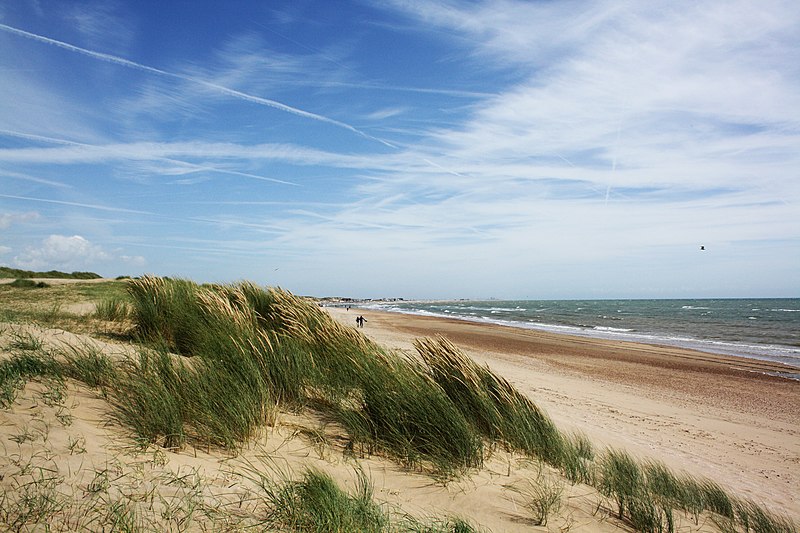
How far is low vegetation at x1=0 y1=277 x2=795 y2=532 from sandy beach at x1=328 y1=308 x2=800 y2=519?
1.87 metres

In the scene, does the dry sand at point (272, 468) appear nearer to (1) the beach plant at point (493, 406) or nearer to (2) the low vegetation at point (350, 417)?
(2) the low vegetation at point (350, 417)

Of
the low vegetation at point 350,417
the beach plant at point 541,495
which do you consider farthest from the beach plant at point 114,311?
the beach plant at point 541,495

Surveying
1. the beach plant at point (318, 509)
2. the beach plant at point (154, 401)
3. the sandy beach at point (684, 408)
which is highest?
the beach plant at point (154, 401)

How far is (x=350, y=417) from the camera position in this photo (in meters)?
4.82

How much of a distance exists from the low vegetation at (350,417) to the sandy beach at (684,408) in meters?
1.87

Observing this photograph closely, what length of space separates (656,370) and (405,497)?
17.2 metres

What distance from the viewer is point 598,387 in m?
13.4

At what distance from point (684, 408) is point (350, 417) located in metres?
A: 10.2

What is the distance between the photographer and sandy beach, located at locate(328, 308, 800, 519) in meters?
7.19

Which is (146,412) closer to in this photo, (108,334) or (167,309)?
(167,309)

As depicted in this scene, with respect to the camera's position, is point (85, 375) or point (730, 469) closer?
A: point (85, 375)

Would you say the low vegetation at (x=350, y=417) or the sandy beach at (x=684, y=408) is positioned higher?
the low vegetation at (x=350, y=417)

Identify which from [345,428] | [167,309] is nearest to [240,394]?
[345,428]

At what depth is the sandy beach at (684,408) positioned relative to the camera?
23.6ft
